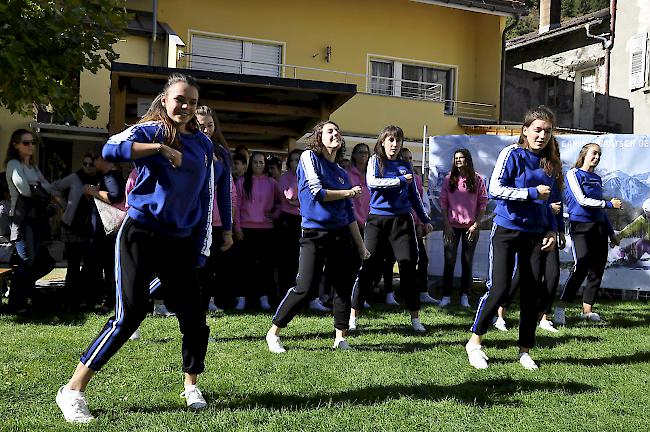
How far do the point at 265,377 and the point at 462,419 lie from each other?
4.97 feet

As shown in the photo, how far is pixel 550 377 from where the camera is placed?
519 centimetres

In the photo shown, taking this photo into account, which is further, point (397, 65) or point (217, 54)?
point (397, 65)

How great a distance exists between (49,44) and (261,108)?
13.5 ft

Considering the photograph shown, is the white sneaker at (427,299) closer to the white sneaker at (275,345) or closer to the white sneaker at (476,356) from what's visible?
the white sneaker at (476,356)

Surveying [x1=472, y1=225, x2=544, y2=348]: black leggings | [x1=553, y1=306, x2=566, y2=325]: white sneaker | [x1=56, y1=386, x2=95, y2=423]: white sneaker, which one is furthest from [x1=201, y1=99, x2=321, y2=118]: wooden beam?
[x1=56, y1=386, x2=95, y2=423]: white sneaker

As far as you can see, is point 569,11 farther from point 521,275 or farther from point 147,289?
point 147,289

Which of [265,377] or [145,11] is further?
[145,11]

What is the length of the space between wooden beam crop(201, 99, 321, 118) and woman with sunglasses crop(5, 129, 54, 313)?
3296mm

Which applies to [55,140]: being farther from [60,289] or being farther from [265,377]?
[265,377]

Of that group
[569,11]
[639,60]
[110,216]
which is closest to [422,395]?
[110,216]

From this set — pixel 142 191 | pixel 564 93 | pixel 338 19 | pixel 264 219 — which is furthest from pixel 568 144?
pixel 564 93

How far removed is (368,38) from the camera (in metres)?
19.1

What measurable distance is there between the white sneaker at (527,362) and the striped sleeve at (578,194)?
2567mm

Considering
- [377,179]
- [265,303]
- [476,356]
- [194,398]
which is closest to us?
[194,398]
